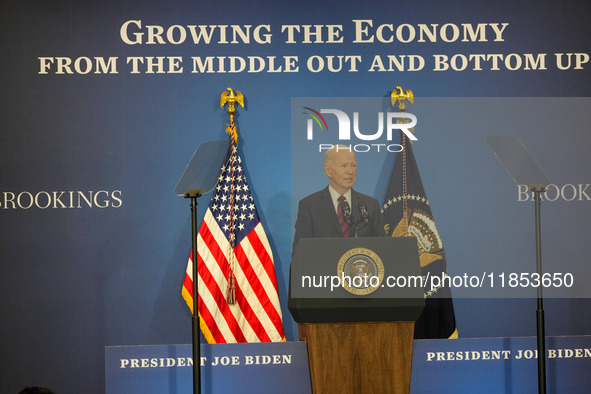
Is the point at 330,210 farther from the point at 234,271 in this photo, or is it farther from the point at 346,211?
the point at 234,271

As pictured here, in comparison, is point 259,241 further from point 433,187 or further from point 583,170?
point 583,170

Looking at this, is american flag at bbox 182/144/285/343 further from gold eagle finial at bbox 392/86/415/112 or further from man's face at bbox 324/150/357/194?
gold eagle finial at bbox 392/86/415/112

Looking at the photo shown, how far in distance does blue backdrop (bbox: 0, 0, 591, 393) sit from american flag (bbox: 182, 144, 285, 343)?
12cm

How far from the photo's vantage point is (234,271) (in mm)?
4184

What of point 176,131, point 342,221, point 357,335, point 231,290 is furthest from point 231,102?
point 357,335

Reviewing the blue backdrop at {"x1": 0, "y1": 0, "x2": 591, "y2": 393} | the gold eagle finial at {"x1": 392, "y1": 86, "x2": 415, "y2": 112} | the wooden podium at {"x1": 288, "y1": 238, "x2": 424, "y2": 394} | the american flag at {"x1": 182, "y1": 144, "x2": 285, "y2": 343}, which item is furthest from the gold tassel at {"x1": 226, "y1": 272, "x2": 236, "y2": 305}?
the gold eagle finial at {"x1": 392, "y1": 86, "x2": 415, "y2": 112}

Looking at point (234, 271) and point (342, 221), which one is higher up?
point (342, 221)

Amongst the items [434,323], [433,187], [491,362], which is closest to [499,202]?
[433,187]

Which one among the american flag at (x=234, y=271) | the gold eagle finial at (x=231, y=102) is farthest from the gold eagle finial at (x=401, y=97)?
the american flag at (x=234, y=271)

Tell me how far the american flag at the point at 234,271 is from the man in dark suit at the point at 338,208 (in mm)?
293

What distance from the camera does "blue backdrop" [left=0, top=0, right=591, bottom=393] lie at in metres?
4.23

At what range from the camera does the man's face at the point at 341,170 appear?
167 inches

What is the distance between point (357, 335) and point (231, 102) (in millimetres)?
1915

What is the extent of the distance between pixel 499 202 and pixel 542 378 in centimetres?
127
